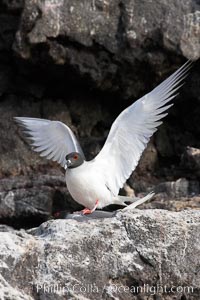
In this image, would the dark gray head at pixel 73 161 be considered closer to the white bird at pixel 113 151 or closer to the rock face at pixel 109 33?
the white bird at pixel 113 151

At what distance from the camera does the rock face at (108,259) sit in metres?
6.64

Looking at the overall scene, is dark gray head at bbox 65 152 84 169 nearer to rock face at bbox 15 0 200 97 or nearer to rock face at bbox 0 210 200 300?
rock face at bbox 15 0 200 97

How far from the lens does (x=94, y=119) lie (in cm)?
1246

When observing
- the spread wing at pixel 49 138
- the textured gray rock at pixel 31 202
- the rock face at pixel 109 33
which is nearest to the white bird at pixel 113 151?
the spread wing at pixel 49 138

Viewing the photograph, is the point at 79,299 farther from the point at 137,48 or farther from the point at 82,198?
the point at 137,48

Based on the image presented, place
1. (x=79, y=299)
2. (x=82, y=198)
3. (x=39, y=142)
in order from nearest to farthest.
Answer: (x=79, y=299) → (x=82, y=198) → (x=39, y=142)

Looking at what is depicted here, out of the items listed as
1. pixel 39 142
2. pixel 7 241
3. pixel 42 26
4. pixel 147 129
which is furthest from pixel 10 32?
pixel 7 241

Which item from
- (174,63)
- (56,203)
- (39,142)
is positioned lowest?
(56,203)

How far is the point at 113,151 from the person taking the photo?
10.1 m

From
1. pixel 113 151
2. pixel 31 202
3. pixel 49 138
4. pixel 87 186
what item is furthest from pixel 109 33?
pixel 87 186

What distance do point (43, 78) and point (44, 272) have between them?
580 centimetres

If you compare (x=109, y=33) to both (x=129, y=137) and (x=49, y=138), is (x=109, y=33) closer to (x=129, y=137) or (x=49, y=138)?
(x=49, y=138)

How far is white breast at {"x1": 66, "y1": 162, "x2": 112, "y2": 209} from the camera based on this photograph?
9.57 m

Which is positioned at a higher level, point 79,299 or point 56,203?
point 79,299
